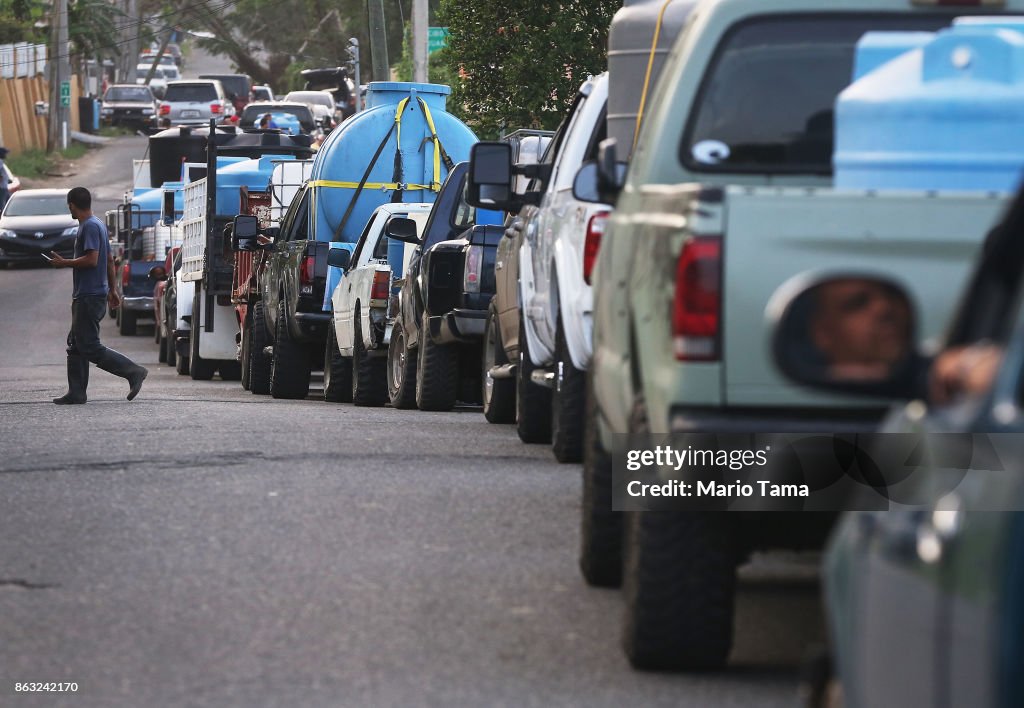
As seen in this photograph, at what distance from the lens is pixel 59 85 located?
218ft

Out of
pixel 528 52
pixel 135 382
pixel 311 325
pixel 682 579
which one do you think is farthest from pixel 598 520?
pixel 528 52

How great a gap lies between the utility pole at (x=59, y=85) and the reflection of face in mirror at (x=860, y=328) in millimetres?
62904

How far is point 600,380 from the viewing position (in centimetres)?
643

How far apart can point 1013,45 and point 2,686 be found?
3.31 m

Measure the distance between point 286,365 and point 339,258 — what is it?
1.36 meters

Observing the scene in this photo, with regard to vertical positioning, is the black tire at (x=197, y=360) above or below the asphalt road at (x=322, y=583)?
below

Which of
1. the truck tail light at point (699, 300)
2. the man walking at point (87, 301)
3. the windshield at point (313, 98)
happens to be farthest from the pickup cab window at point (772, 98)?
the windshield at point (313, 98)

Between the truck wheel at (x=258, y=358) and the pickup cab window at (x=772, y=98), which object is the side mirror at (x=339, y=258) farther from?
the pickup cab window at (x=772, y=98)

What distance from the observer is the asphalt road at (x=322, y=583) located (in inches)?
220

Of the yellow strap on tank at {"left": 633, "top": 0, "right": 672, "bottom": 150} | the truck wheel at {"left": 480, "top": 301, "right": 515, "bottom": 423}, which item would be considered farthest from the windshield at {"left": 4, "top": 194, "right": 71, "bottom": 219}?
the yellow strap on tank at {"left": 633, "top": 0, "right": 672, "bottom": 150}

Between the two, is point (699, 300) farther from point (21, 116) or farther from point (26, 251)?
point (21, 116)

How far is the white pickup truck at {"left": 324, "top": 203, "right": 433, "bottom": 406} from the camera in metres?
16.5

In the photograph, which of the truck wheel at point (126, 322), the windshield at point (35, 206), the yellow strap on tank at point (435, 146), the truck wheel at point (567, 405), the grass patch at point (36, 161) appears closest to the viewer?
the truck wheel at point (567, 405)

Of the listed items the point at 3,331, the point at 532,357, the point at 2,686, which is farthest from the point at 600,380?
the point at 3,331
